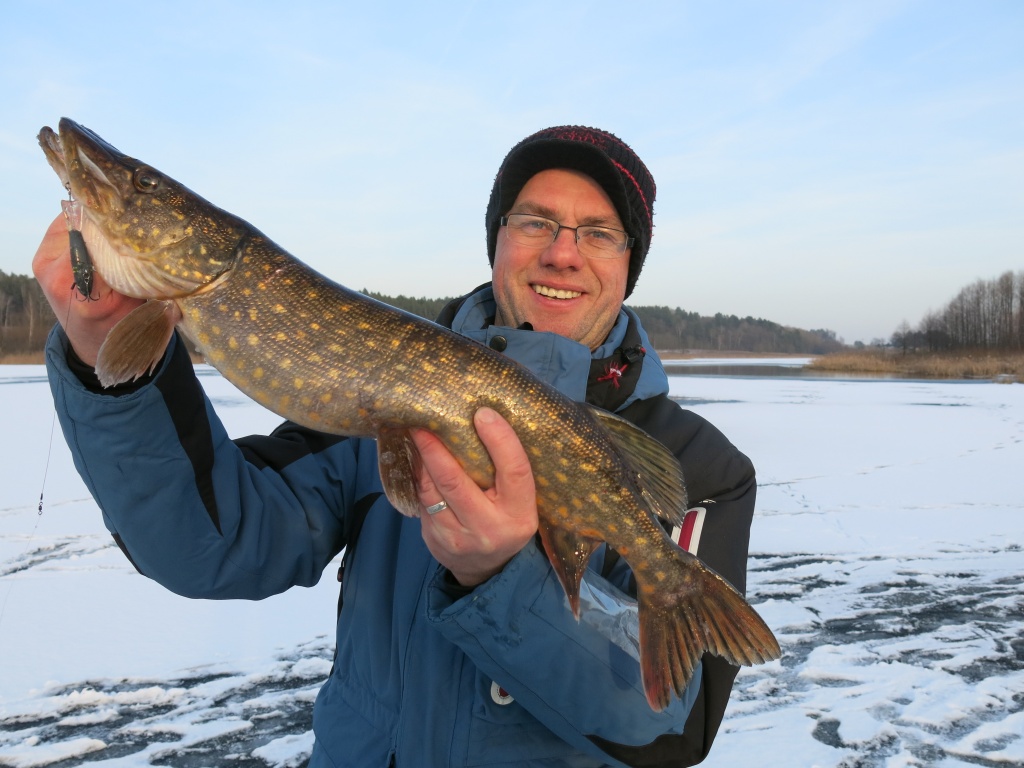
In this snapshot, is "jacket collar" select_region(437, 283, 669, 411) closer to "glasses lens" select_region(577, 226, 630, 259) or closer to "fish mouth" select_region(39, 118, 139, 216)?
"glasses lens" select_region(577, 226, 630, 259)

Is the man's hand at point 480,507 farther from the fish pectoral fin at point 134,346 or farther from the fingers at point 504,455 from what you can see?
the fish pectoral fin at point 134,346

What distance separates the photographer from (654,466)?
76.7 inches

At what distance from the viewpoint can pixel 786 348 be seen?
98062 mm

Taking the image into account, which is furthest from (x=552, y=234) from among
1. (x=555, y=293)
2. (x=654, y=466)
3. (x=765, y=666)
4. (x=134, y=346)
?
(x=765, y=666)

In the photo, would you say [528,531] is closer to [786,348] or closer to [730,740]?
[730,740]

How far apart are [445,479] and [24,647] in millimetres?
3156

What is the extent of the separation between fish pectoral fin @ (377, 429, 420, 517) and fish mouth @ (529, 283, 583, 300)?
2.68 ft

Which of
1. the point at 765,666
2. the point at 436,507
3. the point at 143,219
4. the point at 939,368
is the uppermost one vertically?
the point at 143,219

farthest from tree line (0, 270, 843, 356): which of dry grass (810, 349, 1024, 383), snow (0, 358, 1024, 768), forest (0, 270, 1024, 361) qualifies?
snow (0, 358, 1024, 768)

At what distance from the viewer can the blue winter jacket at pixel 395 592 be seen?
1595 mm

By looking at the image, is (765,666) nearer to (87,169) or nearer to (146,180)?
(146,180)

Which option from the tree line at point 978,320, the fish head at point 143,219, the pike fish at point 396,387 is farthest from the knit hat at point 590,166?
the tree line at point 978,320

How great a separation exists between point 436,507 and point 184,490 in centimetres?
60

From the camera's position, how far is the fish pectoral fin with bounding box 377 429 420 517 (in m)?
1.68
